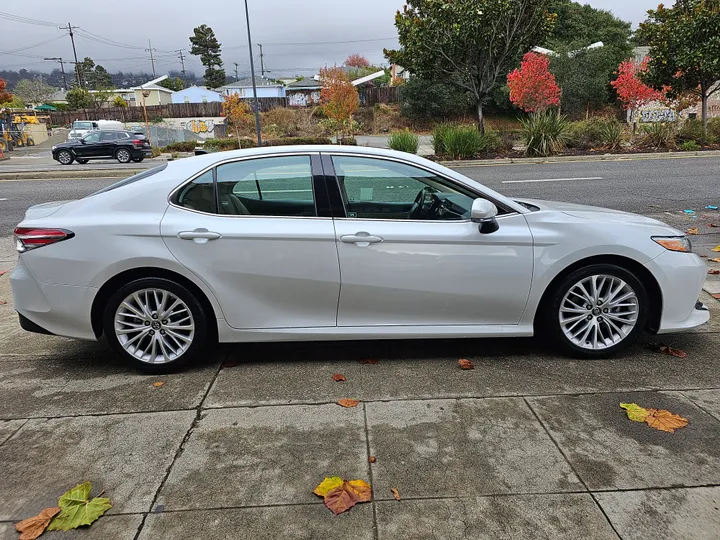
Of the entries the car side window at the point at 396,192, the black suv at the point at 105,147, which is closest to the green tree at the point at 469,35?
the black suv at the point at 105,147

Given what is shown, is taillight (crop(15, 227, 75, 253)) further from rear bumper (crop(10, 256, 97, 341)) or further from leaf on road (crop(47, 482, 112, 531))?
leaf on road (crop(47, 482, 112, 531))

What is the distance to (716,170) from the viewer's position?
1381 centimetres

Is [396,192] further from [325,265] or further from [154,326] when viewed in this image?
[154,326]

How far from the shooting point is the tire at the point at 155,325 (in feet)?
11.7

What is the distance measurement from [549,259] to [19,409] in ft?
11.4

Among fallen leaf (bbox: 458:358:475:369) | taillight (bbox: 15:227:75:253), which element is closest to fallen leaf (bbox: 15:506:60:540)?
taillight (bbox: 15:227:75:253)

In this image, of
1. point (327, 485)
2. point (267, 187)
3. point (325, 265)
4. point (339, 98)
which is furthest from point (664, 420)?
point (339, 98)

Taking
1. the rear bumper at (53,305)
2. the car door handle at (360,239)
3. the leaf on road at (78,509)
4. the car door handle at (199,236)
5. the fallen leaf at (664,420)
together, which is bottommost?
the fallen leaf at (664,420)

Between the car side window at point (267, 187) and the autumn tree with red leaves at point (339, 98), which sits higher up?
the autumn tree with red leaves at point (339, 98)

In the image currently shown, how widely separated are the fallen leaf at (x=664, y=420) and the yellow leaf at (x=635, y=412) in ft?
0.08

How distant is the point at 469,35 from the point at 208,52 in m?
102

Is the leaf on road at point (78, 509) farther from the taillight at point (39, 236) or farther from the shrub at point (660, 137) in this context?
the shrub at point (660, 137)

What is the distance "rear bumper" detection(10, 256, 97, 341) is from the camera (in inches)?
141

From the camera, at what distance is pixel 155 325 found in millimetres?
3627
